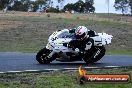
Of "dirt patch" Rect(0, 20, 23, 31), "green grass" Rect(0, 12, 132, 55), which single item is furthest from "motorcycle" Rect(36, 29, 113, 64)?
"dirt patch" Rect(0, 20, 23, 31)

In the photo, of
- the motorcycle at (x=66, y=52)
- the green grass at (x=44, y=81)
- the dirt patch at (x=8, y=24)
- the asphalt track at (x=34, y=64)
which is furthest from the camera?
the dirt patch at (x=8, y=24)

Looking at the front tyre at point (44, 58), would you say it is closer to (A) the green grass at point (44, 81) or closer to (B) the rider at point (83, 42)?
(B) the rider at point (83, 42)

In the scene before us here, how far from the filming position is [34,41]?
129 ft

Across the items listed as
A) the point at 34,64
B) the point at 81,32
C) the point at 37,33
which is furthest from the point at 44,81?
the point at 37,33

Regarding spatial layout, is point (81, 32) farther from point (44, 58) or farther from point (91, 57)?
point (44, 58)

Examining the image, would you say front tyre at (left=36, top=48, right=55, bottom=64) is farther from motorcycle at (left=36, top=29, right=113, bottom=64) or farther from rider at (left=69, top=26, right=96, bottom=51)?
rider at (left=69, top=26, right=96, bottom=51)

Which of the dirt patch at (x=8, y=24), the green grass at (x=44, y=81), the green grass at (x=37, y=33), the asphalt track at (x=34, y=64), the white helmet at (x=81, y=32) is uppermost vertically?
the white helmet at (x=81, y=32)

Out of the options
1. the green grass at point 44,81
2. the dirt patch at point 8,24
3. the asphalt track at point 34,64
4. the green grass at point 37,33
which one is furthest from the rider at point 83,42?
the dirt patch at point 8,24

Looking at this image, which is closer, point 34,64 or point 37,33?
point 34,64

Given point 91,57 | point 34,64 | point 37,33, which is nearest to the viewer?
point 34,64

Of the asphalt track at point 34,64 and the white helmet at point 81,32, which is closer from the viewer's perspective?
the asphalt track at point 34,64

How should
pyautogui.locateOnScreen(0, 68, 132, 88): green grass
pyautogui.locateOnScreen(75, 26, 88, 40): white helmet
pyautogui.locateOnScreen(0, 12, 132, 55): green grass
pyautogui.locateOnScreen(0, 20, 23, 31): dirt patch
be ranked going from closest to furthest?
pyautogui.locateOnScreen(0, 68, 132, 88): green grass
pyautogui.locateOnScreen(75, 26, 88, 40): white helmet
pyautogui.locateOnScreen(0, 12, 132, 55): green grass
pyautogui.locateOnScreen(0, 20, 23, 31): dirt patch

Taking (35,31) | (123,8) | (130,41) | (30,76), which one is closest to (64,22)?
(35,31)

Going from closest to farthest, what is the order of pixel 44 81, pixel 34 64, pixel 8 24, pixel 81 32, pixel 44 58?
pixel 44 81
pixel 34 64
pixel 81 32
pixel 44 58
pixel 8 24
